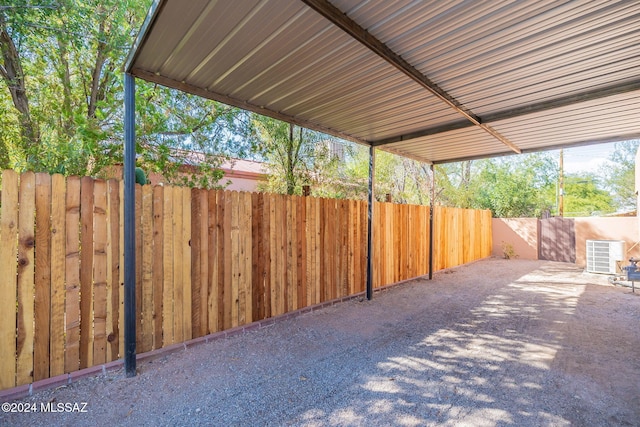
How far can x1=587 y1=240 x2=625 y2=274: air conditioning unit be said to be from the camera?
7.44 metres

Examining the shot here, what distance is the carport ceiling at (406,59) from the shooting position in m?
2.15

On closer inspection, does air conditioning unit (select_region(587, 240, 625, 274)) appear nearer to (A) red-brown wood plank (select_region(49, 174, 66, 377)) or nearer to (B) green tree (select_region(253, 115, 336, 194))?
(B) green tree (select_region(253, 115, 336, 194))

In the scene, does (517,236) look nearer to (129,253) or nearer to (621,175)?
(129,253)

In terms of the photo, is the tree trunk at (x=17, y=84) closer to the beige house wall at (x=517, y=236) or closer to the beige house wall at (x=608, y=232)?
the beige house wall at (x=608, y=232)

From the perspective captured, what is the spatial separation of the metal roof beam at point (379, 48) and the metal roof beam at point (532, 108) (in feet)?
1.31

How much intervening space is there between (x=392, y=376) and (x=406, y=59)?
293 centimetres

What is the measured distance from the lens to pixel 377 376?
2.64 m

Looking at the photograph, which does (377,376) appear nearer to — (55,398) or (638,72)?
(55,398)

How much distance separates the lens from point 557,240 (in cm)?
1055

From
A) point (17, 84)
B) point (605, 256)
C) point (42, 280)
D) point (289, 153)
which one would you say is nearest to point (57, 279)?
point (42, 280)

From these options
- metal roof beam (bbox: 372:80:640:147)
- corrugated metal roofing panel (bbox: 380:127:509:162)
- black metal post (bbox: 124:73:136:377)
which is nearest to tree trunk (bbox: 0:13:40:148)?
black metal post (bbox: 124:73:136:377)

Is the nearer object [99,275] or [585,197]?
[99,275]

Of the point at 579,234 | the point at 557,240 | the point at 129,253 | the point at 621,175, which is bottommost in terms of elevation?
the point at 557,240

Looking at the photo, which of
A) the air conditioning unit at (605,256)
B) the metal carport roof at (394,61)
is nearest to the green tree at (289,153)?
the metal carport roof at (394,61)
